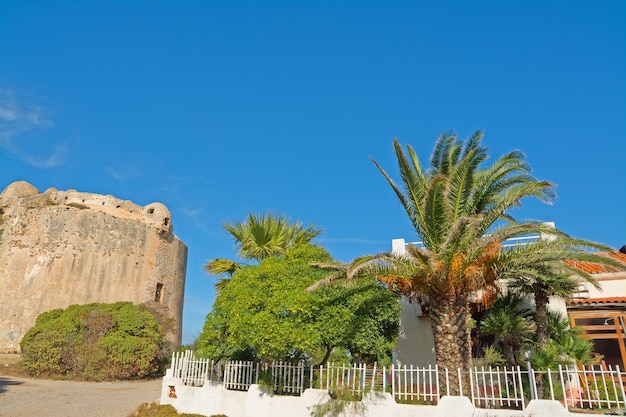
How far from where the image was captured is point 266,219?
12984 millimetres

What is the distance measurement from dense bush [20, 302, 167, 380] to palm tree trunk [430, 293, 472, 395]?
15360mm

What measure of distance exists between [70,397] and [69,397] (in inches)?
1.2

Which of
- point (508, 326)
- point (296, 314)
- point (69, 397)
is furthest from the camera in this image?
point (69, 397)

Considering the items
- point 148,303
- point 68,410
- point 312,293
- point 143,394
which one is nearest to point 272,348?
point 312,293

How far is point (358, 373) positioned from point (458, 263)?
124 inches

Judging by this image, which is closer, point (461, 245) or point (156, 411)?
point (461, 245)

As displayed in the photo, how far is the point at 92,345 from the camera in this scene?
62.6 feet

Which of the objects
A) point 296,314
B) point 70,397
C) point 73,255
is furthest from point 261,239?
point 73,255

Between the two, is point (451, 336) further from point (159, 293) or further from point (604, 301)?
point (159, 293)

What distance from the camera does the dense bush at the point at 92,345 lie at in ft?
61.5

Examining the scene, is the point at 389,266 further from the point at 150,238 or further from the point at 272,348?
the point at 150,238

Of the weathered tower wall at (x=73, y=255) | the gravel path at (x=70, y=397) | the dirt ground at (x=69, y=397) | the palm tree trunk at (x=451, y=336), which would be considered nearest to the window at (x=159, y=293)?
the weathered tower wall at (x=73, y=255)

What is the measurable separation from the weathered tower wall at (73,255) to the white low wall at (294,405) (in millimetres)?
13082

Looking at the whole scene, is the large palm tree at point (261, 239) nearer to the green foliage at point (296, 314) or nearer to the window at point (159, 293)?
the green foliage at point (296, 314)
